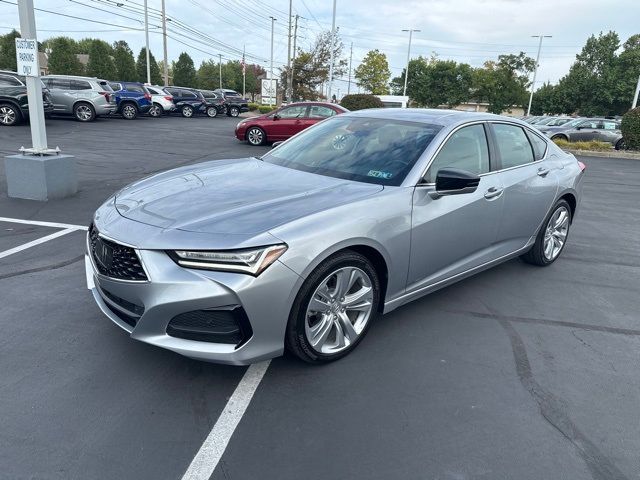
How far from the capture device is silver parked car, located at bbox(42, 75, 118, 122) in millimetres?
19625

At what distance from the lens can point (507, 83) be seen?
198ft

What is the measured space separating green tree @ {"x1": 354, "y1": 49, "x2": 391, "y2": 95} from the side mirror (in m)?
62.6

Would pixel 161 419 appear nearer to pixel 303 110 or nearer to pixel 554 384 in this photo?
pixel 554 384

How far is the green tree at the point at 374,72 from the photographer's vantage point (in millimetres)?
62812

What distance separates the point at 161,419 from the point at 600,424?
7.87ft

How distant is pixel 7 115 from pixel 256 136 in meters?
8.39

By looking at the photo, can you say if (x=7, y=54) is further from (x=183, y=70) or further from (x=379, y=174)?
(x=379, y=174)

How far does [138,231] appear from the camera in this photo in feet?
9.09

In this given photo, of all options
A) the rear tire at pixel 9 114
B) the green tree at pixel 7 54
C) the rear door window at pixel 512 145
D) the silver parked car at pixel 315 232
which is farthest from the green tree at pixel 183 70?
the rear door window at pixel 512 145

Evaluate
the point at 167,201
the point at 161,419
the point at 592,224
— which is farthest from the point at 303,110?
the point at 161,419

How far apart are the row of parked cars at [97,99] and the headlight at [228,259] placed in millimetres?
17010

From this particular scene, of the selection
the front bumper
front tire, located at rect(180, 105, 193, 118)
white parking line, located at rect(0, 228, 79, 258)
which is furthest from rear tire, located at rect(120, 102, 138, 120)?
the front bumper

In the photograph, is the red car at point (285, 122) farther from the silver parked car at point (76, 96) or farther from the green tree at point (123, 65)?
the green tree at point (123, 65)

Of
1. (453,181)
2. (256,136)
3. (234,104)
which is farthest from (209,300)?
(234,104)
